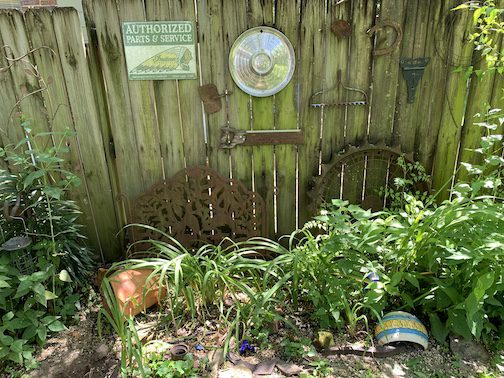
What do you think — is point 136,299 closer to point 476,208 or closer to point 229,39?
point 229,39

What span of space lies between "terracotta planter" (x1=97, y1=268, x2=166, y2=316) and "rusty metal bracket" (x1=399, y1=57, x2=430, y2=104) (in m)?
2.23

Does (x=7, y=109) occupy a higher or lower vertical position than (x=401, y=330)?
higher

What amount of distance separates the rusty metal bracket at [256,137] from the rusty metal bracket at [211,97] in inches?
6.4

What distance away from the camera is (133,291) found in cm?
247

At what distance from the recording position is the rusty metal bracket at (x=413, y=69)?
9.25 feet

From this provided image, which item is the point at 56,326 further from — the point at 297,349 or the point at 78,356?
the point at 297,349

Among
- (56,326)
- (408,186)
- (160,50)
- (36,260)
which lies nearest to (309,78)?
(160,50)

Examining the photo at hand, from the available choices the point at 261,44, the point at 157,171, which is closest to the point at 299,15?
the point at 261,44

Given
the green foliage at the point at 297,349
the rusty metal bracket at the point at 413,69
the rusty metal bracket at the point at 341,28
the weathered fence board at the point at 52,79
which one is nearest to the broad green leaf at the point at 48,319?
the weathered fence board at the point at 52,79

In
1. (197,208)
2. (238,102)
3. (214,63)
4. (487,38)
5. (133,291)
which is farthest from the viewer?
(197,208)

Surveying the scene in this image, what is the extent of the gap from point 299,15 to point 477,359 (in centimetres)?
234

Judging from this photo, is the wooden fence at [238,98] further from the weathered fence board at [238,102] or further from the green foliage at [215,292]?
the green foliage at [215,292]

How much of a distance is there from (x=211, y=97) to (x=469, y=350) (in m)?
2.22

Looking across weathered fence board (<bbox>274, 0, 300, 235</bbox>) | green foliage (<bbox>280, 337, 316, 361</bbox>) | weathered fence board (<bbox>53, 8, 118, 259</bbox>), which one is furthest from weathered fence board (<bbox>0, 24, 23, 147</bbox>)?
green foliage (<bbox>280, 337, 316, 361</bbox>)
